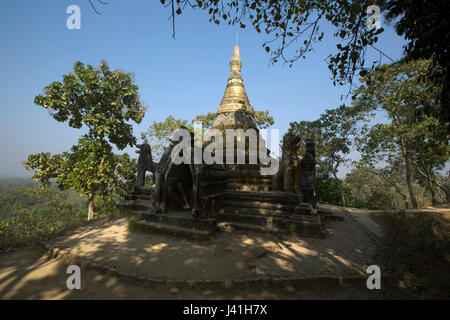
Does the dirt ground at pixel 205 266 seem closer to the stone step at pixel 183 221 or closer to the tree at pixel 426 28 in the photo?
the stone step at pixel 183 221

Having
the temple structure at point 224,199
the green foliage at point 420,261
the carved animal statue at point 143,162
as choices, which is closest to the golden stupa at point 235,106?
the temple structure at point 224,199

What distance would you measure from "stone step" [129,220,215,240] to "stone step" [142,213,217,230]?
0.14 metres

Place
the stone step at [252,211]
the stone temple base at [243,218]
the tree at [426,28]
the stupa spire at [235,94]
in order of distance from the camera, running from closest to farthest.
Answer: the tree at [426,28]
the stone temple base at [243,218]
the stone step at [252,211]
the stupa spire at [235,94]

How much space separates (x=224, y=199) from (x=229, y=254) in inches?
113

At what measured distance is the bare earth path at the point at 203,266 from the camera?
9.89 feet

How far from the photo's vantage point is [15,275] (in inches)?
145

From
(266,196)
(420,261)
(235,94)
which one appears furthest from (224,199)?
(235,94)

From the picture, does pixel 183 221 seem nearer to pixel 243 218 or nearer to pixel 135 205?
pixel 243 218

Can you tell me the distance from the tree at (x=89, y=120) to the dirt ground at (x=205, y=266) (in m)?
6.71

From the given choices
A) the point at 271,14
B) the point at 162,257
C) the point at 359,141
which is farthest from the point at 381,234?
the point at 359,141

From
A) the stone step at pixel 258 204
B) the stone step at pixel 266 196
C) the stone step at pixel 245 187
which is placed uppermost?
the stone step at pixel 245 187

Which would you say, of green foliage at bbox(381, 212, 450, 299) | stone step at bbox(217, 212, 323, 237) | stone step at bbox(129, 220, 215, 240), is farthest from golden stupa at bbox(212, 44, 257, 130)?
green foliage at bbox(381, 212, 450, 299)

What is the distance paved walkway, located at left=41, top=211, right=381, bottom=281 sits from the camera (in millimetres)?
3439

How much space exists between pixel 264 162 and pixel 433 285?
7724 millimetres
